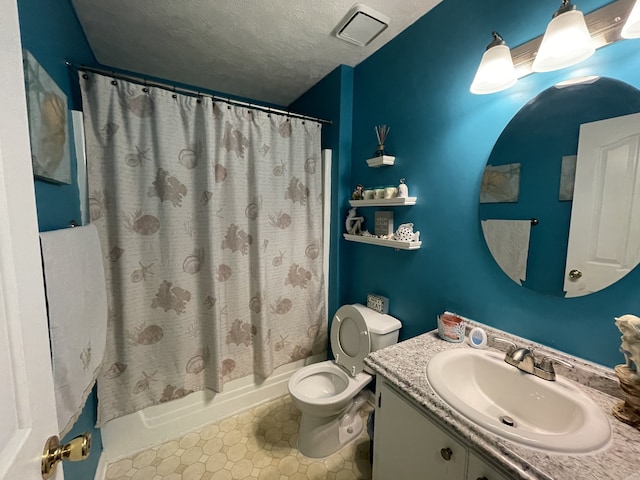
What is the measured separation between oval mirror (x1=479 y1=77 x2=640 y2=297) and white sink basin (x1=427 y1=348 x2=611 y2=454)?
1.12 feet

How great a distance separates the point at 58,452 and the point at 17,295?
31 cm

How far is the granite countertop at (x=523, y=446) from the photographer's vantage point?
584mm

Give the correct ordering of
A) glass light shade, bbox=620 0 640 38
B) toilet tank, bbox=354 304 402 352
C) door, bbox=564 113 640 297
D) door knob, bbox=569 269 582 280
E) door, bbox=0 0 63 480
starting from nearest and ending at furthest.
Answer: door, bbox=0 0 63 480 < glass light shade, bbox=620 0 640 38 < door, bbox=564 113 640 297 < door knob, bbox=569 269 582 280 < toilet tank, bbox=354 304 402 352

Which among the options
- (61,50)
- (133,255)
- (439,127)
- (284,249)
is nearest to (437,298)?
(439,127)

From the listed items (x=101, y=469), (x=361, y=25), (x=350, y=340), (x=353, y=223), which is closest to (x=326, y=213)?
(x=353, y=223)

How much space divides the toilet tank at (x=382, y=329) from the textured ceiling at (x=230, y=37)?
67.2 inches

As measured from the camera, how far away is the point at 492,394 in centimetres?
99

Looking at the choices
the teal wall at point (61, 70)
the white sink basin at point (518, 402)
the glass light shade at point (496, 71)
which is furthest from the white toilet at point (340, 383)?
the glass light shade at point (496, 71)

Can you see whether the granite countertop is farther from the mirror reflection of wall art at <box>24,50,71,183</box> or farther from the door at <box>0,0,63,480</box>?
the mirror reflection of wall art at <box>24,50,71,183</box>

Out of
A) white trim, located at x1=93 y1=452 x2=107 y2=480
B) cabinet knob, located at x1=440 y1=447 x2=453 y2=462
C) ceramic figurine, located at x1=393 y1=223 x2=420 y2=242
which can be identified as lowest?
white trim, located at x1=93 y1=452 x2=107 y2=480

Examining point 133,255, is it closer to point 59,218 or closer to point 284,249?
point 59,218

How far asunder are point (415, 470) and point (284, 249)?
4.47 feet

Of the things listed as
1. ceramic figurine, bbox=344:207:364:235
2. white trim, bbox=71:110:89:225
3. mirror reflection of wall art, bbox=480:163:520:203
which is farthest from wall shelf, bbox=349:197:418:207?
white trim, bbox=71:110:89:225

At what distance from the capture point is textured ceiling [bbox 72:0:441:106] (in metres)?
1.28
